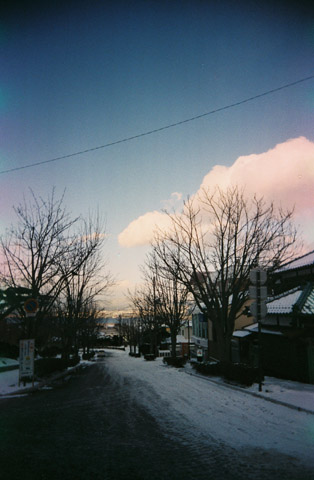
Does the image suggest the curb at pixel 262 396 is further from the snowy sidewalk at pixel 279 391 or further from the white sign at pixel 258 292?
the white sign at pixel 258 292

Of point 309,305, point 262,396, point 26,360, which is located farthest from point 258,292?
point 26,360

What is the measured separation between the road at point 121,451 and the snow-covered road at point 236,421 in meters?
0.10

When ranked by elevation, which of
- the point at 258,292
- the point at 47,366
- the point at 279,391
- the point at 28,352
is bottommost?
the point at 47,366

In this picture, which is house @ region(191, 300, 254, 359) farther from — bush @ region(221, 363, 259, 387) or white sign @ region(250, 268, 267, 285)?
white sign @ region(250, 268, 267, 285)

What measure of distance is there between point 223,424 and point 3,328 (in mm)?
41942

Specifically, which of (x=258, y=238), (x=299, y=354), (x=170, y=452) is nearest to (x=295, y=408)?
(x=170, y=452)

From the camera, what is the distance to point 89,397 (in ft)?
41.3

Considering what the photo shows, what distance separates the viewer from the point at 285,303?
16.8 meters

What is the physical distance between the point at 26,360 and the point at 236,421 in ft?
35.0

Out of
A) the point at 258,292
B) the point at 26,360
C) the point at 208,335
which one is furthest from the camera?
the point at 208,335

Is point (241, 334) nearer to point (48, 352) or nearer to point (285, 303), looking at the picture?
point (285, 303)

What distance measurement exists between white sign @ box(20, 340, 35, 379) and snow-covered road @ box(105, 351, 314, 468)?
A: 17.6 ft

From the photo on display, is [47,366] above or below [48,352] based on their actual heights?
above

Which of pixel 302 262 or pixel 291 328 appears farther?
pixel 302 262
